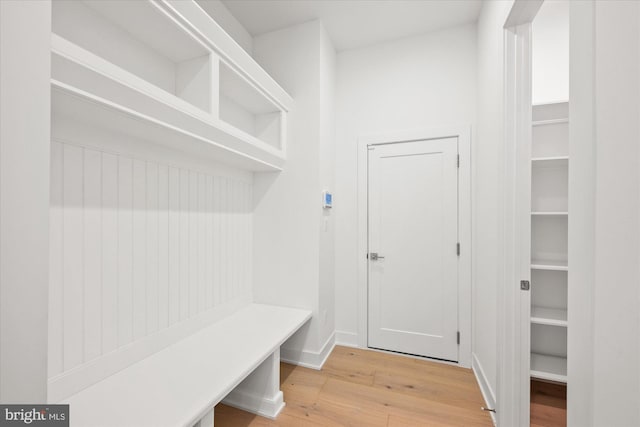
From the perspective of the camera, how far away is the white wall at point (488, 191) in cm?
167

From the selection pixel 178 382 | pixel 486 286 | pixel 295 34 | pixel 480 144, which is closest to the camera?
pixel 178 382

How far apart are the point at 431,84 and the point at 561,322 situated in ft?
6.83

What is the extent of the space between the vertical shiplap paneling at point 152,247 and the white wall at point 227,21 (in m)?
1.34

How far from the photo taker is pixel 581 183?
0.66 m

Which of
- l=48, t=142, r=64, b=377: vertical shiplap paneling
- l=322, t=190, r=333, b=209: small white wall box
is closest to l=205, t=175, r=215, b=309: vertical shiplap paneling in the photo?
l=48, t=142, r=64, b=377: vertical shiplap paneling

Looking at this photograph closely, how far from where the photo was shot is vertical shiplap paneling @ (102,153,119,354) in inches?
49.4

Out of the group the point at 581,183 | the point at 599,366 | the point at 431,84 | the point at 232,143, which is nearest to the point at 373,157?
the point at 431,84

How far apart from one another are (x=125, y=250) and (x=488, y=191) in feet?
7.34

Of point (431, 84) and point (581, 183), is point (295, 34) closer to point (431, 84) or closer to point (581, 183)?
point (431, 84)

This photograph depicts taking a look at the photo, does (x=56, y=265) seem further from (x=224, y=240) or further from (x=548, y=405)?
(x=548, y=405)

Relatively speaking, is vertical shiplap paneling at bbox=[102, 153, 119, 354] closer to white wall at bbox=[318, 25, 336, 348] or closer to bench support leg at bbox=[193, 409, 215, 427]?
bench support leg at bbox=[193, 409, 215, 427]

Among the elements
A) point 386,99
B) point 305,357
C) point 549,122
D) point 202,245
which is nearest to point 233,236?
point 202,245

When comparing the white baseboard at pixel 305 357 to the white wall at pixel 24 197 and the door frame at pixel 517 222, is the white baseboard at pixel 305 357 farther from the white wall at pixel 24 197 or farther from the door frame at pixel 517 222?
the white wall at pixel 24 197

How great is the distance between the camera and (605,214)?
1.89 ft
